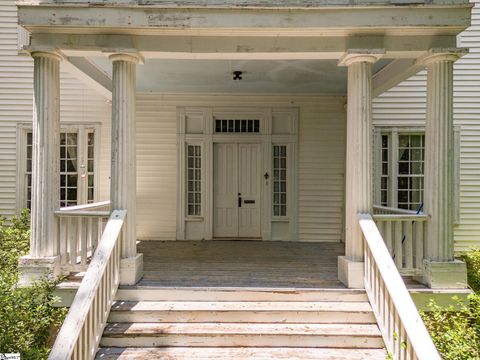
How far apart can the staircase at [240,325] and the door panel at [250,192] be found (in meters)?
3.55

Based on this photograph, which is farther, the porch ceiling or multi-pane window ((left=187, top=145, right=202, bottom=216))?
multi-pane window ((left=187, top=145, right=202, bottom=216))

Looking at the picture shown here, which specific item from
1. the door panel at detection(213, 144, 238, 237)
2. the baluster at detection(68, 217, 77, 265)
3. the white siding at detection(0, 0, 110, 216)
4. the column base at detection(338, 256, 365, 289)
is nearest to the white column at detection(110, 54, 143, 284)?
the baluster at detection(68, 217, 77, 265)

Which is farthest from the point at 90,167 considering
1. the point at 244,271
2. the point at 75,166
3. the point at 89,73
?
the point at 244,271

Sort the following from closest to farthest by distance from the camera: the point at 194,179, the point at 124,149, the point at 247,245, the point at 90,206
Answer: the point at 124,149 < the point at 90,206 < the point at 247,245 < the point at 194,179

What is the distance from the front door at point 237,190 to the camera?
7906 mm

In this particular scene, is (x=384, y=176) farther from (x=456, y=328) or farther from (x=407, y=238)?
(x=456, y=328)

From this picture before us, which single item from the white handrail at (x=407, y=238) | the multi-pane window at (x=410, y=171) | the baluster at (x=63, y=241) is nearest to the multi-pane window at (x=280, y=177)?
the multi-pane window at (x=410, y=171)

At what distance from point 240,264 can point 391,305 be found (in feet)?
8.37

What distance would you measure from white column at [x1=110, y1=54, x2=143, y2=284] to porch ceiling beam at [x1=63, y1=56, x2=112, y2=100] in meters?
1.00

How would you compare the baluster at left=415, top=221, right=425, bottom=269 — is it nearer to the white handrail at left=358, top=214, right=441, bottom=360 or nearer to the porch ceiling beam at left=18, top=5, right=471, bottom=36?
the white handrail at left=358, top=214, right=441, bottom=360

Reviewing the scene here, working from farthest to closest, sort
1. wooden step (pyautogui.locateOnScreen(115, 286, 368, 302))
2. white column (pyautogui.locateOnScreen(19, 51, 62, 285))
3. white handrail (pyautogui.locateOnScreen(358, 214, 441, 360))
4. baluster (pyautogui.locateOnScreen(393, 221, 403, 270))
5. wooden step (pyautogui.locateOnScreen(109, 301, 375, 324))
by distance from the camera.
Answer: baluster (pyautogui.locateOnScreen(393, 221, 403, 270))
white column (pyautogui.locateOnScreen(19, 51, 62, 285))
wooden step (pyautogui.locateOnScreen(115, 286, 368, 302))
wooden step (pyautogui.locateOnScreen(109, 301, 375, 324))
white handrail (pyautogui.locateOnScreen(358, 214, 441, 360))

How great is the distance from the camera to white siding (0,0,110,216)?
7.86m

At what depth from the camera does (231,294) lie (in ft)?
14.3

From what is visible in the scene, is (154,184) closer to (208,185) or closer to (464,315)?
(208,185)
